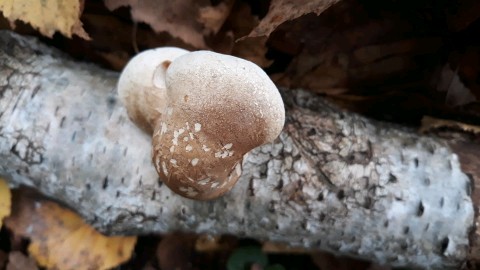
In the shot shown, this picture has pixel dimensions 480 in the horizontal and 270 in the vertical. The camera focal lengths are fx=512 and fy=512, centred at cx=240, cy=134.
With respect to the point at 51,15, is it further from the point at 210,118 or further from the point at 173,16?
the point at 210,118

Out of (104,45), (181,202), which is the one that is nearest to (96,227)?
(181,202)

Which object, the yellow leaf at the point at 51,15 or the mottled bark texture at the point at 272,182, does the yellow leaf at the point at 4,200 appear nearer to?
the mottled bark texture at the point at 272,182

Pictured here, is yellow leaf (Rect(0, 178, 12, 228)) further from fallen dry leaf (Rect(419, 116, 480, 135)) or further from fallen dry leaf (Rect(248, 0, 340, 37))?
fallen dry leaf (Rect(419, 116, 480, 135))

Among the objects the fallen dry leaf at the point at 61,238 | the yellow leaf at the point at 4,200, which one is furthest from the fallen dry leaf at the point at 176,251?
the yellow leaf at the point at 4,200

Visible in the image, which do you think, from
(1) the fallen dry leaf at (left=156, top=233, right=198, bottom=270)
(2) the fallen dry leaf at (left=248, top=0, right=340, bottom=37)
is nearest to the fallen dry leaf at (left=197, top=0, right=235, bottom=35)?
(2) the fallen dry leaf at (left=248, top=0, right=340, bottom=37)

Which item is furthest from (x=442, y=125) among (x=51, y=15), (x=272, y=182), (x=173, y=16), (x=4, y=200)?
(x=4, y=200)

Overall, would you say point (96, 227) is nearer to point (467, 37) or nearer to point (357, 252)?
point (357, 252)
